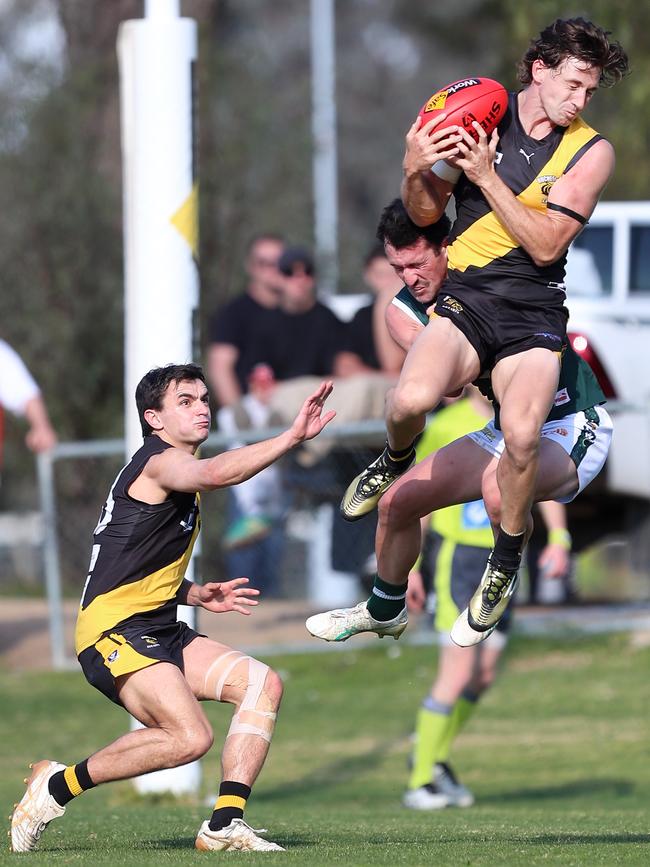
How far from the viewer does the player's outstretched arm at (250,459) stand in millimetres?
6395

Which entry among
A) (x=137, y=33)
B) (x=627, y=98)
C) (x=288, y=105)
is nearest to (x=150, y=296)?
(x=137, y=33)

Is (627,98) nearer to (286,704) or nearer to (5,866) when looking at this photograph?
(286,704)

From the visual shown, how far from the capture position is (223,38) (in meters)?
19.6

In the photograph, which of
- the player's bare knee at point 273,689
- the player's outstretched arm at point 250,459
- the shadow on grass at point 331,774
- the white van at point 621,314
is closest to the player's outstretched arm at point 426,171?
the player's outstretched arm at point 250,459

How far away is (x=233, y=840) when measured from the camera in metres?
6.60

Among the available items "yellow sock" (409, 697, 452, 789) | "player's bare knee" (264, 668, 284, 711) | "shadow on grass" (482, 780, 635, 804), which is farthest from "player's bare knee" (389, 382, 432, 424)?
"shadow on grass" (482, 780, 635, 804)

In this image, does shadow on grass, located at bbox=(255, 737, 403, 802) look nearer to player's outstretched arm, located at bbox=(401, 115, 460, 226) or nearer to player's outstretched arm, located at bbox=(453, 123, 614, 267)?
player's outstretched arm, located at bbox=(401, 115, 460, 226)

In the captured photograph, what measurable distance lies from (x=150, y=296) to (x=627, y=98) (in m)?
12.3

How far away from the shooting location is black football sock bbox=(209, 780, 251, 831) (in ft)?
21.8

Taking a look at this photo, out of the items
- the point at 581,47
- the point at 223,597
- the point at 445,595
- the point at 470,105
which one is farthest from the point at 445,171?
the point at 445,595

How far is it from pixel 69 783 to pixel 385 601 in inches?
62.6

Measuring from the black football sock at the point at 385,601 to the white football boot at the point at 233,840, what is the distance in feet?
3.85

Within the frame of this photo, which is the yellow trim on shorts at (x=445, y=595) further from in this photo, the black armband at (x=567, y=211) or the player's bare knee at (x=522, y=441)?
the black armband at (x=567, y=211)

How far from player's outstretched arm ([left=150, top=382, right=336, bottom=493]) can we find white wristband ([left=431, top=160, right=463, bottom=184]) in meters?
1.01
